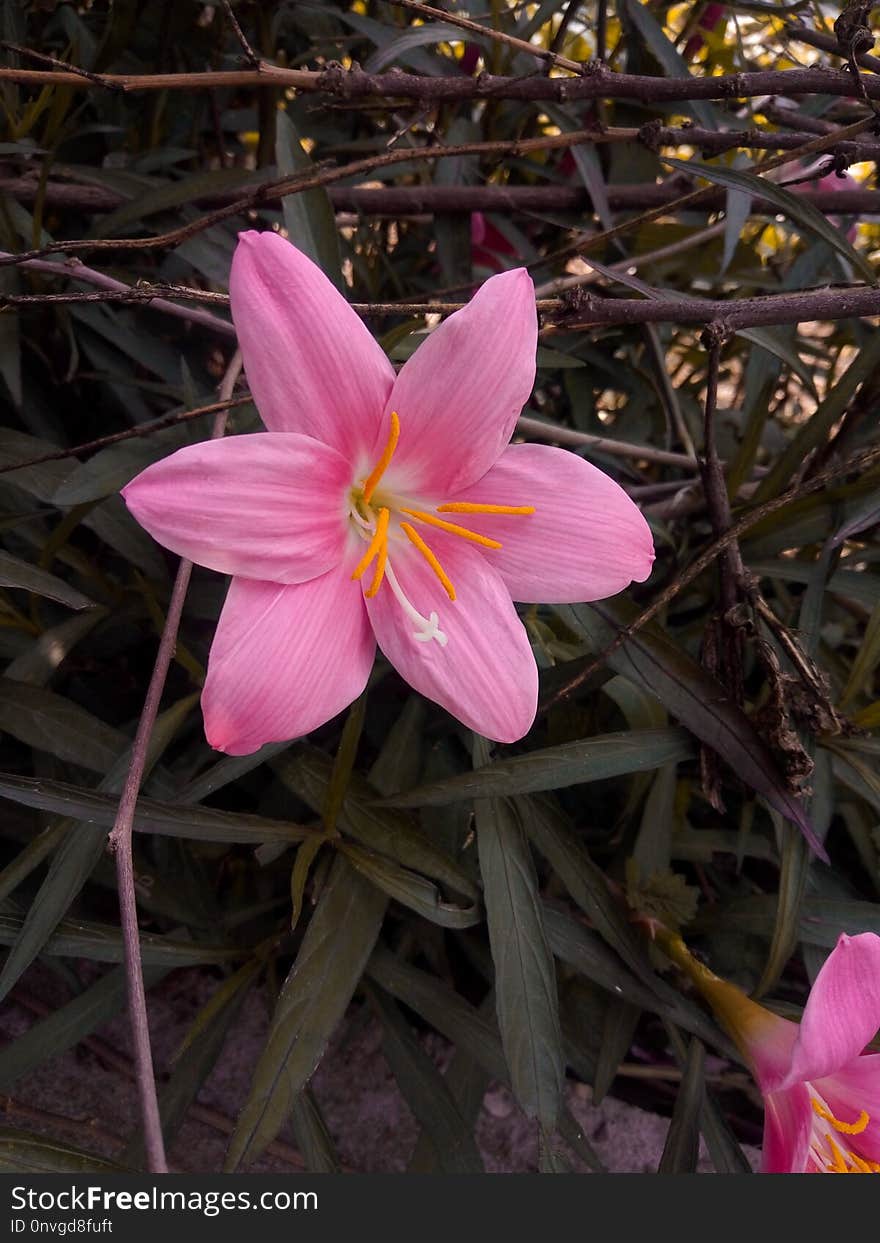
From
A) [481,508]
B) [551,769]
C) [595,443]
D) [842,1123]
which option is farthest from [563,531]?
[842,1123]

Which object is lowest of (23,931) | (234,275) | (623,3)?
(23,931)

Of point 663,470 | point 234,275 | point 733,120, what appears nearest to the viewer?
point 234,275

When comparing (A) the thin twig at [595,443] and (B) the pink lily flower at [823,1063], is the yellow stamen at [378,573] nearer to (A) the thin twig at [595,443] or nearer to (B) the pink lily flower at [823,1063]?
(A) the thin twig at [595,443]

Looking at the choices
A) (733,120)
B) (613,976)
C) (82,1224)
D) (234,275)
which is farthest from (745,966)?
(733,120)

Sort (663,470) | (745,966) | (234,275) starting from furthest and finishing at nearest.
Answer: (663,470) < (745,966) < (234,275)

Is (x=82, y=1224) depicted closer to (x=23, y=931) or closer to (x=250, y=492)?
(x=23, y=931)

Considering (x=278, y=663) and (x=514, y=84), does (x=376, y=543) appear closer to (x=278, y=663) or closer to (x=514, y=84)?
(x=278, y=663)

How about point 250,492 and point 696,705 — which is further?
point 696,705

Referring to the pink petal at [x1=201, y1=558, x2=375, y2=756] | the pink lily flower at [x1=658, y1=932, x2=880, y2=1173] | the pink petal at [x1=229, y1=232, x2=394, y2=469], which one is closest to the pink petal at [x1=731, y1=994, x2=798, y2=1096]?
the pink lily flower at [x1=658, y1=932, x2=880, y2=1173]

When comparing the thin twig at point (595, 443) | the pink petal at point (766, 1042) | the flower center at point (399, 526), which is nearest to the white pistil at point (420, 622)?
the flower center at point (399, 526)
